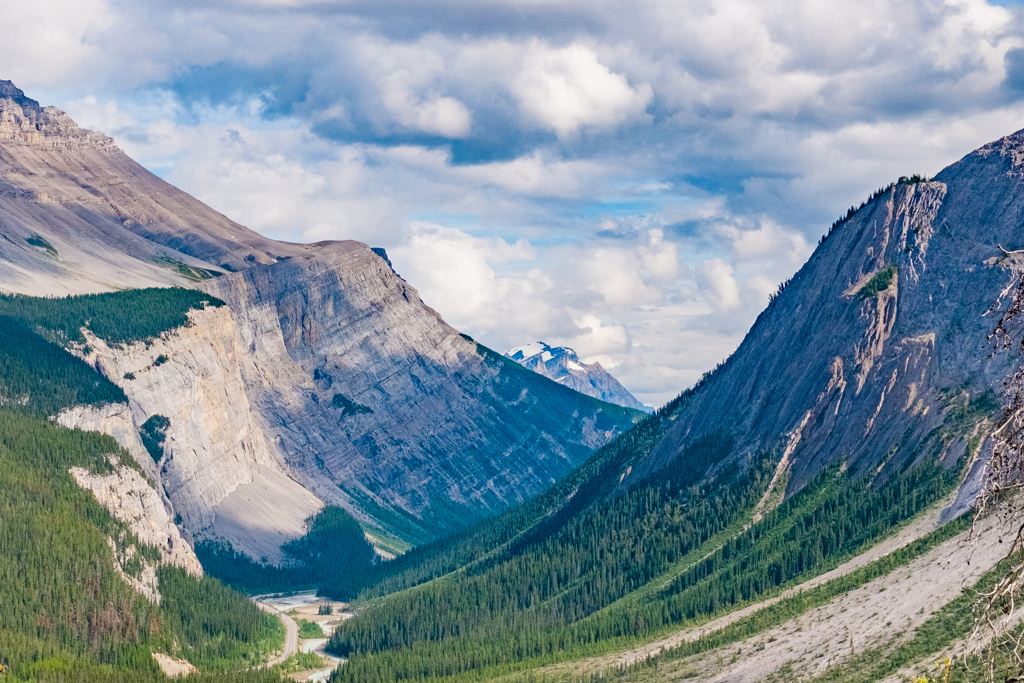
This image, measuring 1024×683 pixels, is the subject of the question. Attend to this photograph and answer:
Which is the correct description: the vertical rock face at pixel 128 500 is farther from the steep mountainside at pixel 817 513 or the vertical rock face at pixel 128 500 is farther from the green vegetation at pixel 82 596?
the steep mountainside at pixel 817 513

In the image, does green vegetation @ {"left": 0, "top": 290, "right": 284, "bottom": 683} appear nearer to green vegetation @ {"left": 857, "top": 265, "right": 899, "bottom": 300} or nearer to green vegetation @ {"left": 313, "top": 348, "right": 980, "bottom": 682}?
green vegetation @ {"left": 313, "top": 348, "right": 980, "bottom": 682}

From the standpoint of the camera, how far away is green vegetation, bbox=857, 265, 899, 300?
171625 mm

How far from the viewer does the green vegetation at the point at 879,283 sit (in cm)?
17162

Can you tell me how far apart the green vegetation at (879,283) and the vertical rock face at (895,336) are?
0.22 metres

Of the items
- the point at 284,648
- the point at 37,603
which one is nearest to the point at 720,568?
the point at 284,648

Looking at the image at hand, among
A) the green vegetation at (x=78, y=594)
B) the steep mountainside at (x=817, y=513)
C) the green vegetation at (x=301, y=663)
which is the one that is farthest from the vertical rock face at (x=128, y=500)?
the steep mountainside at (x=817, y=513)

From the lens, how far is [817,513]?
151m

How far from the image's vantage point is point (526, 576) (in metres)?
196

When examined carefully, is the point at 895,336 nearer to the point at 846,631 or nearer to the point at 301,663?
the point at 846,631

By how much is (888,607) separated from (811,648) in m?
7.87

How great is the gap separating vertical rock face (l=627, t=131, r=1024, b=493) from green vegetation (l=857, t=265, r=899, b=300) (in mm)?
222

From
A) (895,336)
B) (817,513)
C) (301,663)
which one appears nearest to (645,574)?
(817,513)

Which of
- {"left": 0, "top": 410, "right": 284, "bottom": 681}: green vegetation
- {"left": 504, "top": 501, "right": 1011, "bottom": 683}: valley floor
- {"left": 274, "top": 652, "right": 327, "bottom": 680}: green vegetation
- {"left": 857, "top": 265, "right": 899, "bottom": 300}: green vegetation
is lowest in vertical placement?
{"left": 504, "top": 501, "right": 1011, "bottom": 683}: valley floor

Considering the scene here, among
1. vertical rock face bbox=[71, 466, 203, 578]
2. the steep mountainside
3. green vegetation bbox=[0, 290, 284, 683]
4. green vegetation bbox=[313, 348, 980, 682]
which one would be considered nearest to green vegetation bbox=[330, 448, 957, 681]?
green vegetation bbox=[313, 348, 980, 682]
